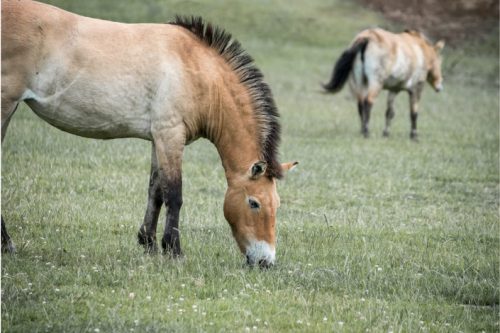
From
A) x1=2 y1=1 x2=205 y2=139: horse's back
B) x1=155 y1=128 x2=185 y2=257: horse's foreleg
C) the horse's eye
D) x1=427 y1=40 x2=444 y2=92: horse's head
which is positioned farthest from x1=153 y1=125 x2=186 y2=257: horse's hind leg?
x1=427 y1=40 x2=444 y2=92: horse's head

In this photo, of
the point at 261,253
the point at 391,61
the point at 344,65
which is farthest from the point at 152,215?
the point at 391,61

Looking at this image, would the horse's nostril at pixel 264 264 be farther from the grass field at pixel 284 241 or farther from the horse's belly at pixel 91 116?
the horse's belly at pixel 91 116

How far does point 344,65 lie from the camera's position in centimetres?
1599

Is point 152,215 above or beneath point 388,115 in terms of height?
beneath

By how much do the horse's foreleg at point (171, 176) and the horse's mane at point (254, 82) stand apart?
2.27ft

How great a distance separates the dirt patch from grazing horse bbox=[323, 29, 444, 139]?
68.0 feet

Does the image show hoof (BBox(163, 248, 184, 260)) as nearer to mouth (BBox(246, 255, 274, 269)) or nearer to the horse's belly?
mouth (BBox(246, 255, 274, 269))

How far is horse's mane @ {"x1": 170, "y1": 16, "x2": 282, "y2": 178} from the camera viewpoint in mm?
6547

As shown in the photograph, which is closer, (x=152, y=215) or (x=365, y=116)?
(x=152, y=215)

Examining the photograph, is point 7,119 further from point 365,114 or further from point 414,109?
point 414,109

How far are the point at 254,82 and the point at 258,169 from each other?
87 cm

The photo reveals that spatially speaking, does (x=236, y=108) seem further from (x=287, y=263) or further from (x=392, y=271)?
(x=392, y=271)

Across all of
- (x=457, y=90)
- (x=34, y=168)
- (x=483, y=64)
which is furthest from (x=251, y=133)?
(x=483, y=64)

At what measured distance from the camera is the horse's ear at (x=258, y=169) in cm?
623
